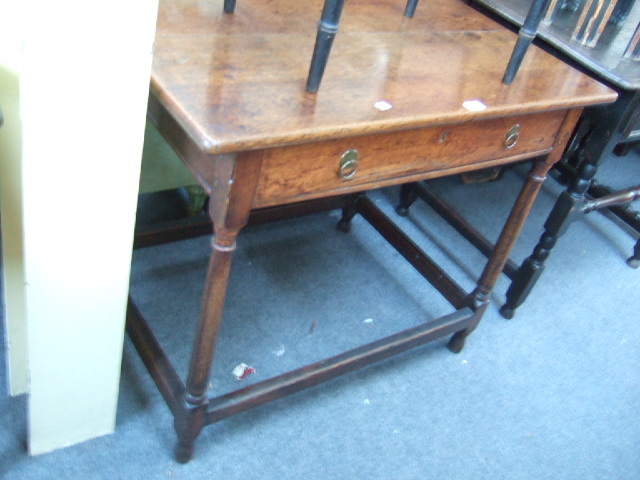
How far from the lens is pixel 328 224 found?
2018 millimetres

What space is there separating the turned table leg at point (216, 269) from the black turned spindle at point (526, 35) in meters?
0.59

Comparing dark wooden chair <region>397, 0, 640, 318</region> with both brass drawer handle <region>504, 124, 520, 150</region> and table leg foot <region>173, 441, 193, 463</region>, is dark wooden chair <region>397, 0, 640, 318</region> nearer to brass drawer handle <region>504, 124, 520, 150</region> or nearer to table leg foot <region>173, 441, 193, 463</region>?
brass drawer handle <region>504, 124, 520, 150</region>

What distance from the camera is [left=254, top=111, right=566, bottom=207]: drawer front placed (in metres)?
0.98

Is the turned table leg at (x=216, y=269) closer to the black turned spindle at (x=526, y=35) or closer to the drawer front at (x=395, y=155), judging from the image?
the drawer front at (x=395, y=155)

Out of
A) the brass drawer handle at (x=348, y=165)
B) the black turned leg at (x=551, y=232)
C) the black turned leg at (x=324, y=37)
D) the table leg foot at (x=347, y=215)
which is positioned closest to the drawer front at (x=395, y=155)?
the brass drawer handle at (x=348, y=165)

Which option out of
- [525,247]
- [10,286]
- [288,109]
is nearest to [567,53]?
[525,247]

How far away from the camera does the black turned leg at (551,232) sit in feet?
5.42

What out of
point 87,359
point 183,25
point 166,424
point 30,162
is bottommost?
point 166,424

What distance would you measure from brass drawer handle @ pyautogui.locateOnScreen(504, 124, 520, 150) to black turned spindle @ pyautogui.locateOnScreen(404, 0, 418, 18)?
390 mm

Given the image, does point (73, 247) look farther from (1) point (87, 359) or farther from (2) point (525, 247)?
(2) point (525, 247)

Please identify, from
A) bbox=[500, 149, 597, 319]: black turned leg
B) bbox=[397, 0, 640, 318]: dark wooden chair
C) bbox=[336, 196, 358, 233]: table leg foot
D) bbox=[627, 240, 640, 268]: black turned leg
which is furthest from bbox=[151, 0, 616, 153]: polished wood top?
bbox=[627, 240, 640, 268]: black turned leg

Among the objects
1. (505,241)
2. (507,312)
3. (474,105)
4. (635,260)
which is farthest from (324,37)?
Answer: (635,260)

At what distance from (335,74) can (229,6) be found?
27 centimetres

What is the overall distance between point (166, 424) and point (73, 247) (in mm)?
520
